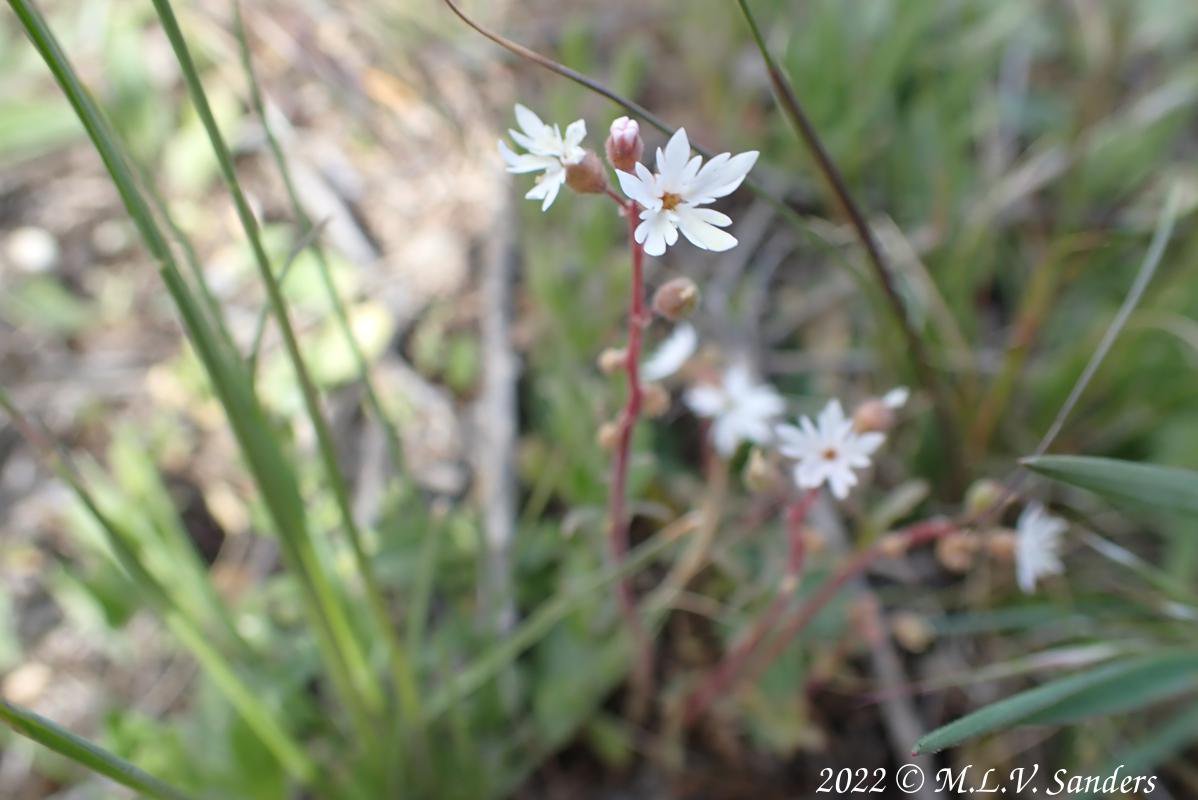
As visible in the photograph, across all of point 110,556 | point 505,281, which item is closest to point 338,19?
point 505,281

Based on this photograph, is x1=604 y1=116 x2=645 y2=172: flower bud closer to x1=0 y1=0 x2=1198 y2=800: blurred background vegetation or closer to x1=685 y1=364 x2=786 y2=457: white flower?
x1=0 y1=0 x2=1198 y2=800: blurred background vegetation

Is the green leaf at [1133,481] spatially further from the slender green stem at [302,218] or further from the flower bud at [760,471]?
the slender green stem at [302,218]

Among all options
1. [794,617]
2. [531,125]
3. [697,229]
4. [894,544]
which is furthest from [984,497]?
[531,125]

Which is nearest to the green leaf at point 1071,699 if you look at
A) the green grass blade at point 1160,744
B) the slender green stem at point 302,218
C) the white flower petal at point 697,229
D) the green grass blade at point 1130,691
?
the green grass blade at point 1130,691

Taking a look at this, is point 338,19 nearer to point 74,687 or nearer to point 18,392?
point 18,392

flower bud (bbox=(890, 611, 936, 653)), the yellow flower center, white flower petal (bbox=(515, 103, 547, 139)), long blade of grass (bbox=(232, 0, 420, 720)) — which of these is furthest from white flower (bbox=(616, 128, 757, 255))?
flower bud (bbox=(890, 611, 936, 653))

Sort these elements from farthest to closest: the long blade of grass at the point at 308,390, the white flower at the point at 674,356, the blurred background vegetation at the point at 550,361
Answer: the blurred background vegetation at the point at 550,361
the white flower at the point at 674,356
the long blade of grass at the point at 308,390

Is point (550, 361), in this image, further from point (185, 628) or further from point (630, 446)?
point (185, 628)
